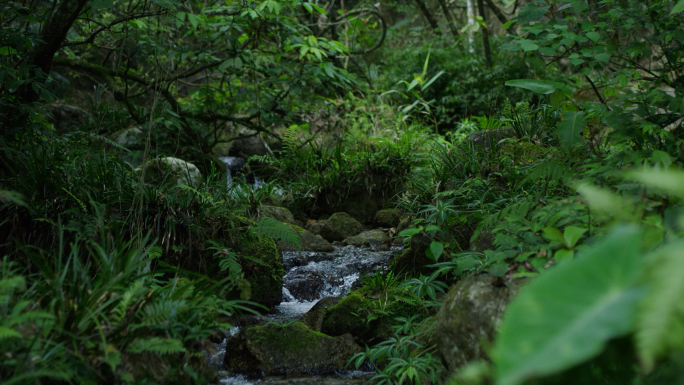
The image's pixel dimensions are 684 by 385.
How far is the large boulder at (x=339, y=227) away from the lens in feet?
20.3

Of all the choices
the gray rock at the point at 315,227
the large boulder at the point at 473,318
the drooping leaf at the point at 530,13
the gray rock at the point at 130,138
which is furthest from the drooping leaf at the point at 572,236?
the gray rock at the point at 130,138

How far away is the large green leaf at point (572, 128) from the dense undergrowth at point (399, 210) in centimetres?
1

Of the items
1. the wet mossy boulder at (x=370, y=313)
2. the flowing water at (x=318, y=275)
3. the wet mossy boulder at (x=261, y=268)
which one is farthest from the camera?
the flowing water at (x=318, y=275)

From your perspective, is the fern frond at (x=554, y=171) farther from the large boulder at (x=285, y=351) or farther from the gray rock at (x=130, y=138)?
the gray rock at (x=130, y=138)

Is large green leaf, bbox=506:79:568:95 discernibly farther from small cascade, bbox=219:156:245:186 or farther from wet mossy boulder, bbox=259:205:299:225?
small cascade, bbox=219:156:245:186

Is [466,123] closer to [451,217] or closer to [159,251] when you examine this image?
[451,217]

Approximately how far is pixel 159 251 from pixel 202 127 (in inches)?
168

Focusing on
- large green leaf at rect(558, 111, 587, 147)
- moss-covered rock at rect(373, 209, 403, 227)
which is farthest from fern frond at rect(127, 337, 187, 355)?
moss-covered rock at rect(373, 209, 403, 227)

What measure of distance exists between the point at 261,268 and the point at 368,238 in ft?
6.32

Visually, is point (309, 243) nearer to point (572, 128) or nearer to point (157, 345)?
point (572, 128)

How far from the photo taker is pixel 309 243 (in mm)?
5715

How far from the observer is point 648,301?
2.82 feet

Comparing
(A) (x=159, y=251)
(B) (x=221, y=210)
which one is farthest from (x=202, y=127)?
(A) (x=159, y=251)

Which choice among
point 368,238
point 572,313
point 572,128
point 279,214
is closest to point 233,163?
point 279,214
